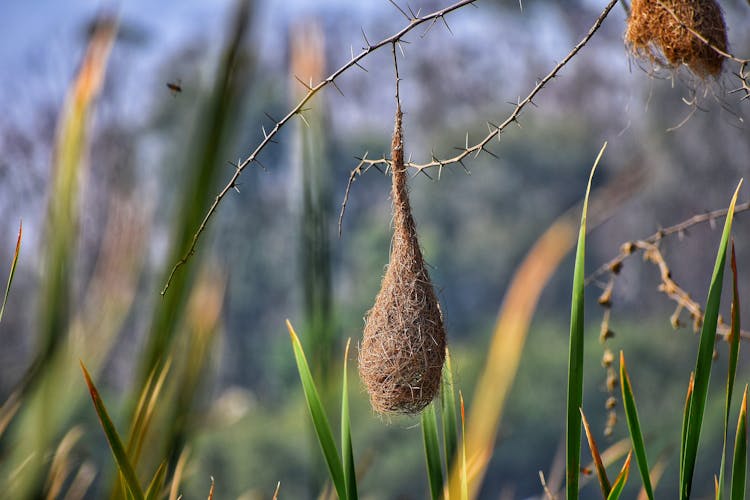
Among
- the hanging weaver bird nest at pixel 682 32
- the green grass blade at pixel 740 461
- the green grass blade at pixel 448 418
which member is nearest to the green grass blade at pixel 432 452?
the green grass blade at pixel 448 418

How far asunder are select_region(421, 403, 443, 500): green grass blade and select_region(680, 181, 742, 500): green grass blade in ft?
0.66

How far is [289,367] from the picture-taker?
29.8 ft

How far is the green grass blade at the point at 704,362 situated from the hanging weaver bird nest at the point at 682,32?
0.48ft

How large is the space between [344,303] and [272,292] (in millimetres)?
805

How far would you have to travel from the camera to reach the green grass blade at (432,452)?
0.71 m

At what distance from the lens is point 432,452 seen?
72cm

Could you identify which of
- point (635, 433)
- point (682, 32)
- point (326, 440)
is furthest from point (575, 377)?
point (682, 32)

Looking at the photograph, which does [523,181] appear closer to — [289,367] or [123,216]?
[289,367]

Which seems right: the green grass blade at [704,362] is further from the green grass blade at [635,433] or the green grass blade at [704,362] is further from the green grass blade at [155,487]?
the green grass blade at [155,487]

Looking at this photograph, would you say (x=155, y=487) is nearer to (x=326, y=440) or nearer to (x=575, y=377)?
(x=326, y=440)

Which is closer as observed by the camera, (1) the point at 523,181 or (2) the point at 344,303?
(2) the point at 344,303

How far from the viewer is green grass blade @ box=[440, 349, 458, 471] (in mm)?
719

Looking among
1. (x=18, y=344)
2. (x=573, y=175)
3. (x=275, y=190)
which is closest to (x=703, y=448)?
(x=573, y=175)

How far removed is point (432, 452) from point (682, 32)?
1.39 ft
